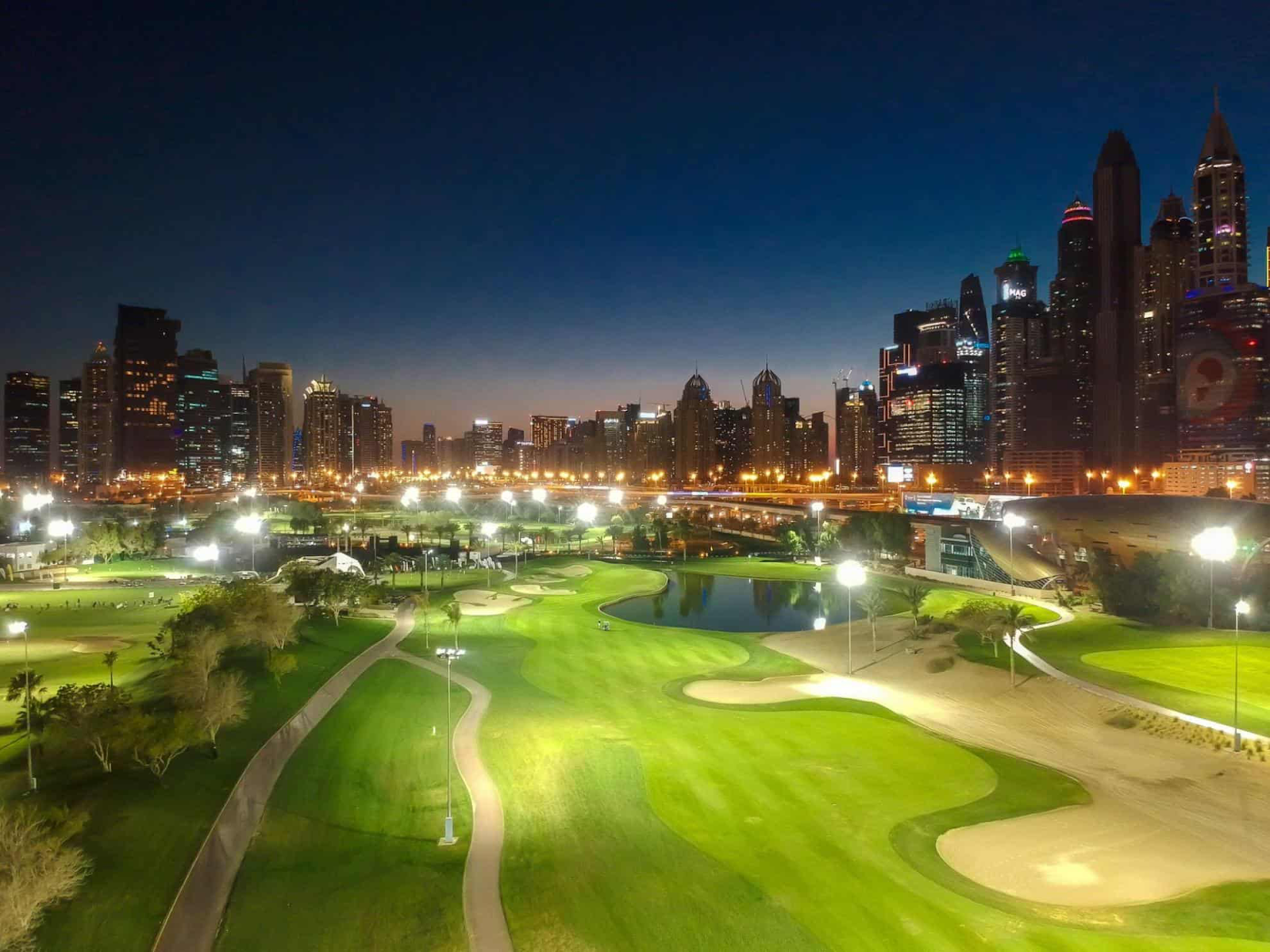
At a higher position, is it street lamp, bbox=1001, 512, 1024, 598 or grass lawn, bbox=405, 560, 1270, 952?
street lamp, bbox=1001, 512, 1024, 598

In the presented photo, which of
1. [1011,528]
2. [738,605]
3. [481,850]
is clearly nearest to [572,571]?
[738,605]

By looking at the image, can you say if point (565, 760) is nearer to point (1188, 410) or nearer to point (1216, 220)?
point (1188, 410)

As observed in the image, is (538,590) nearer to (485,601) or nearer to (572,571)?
(485,601)

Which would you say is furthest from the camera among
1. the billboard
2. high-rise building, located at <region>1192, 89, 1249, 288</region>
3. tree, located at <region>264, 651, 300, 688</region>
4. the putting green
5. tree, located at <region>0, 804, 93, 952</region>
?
high-rise building, located at <region>1192, 89, 1249, 288</region>

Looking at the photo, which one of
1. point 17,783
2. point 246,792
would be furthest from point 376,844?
point 17,783

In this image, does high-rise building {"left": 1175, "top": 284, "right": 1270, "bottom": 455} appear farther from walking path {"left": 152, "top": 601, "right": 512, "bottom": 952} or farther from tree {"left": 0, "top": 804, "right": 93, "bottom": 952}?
tree {"left": 0, "top": 804, "right": 93, "bottom": 952}

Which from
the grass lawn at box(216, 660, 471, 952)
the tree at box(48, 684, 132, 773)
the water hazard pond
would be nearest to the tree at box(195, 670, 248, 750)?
the tree at box(48, 684, 132, 773)

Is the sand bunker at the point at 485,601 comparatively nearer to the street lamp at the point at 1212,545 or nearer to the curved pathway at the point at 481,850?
the curved pathway at the point at 481,850

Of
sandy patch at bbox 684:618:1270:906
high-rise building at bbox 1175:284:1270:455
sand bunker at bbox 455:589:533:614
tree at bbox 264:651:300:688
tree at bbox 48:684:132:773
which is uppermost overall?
high-rise building at bbox 1175:284:1270:455
